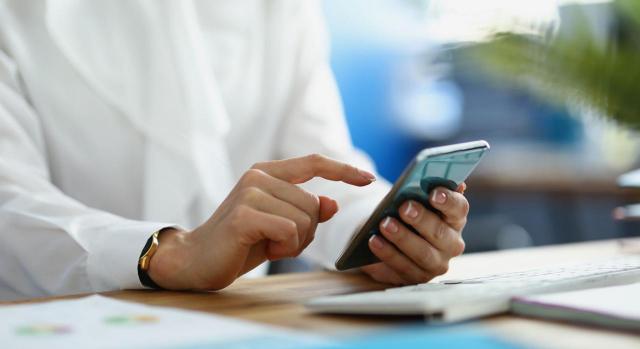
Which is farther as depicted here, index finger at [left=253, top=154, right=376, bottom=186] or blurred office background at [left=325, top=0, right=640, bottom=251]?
blurred office background at [left=325, top=0, right=640, bottom=251]

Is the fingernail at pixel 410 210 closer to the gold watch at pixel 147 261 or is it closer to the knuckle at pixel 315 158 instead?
the knuckle at pixel 315 158

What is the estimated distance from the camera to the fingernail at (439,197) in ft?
2.79

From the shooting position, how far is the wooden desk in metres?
0.56

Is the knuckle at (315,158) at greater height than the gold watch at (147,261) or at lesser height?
greater

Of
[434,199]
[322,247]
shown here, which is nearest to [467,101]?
[322,247]

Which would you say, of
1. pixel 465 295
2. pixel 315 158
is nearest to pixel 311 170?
pixel 315 158

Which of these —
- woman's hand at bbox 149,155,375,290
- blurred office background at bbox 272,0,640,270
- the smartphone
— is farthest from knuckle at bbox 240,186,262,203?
blurred office background at bbox 272,0,640,270

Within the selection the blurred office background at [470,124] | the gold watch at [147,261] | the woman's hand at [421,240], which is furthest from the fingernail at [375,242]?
the blurred office background at [470,124]

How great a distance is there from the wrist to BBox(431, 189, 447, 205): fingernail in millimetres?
259

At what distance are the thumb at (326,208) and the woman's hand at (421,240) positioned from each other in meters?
0.06

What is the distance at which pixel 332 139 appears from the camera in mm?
1550

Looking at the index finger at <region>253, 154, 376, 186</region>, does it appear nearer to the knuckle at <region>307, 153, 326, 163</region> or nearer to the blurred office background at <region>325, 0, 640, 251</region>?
the knuckle at <region>307, 153, 326, 163</region>

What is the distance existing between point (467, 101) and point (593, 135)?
2.33 ft

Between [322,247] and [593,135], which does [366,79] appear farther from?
[322,247]
